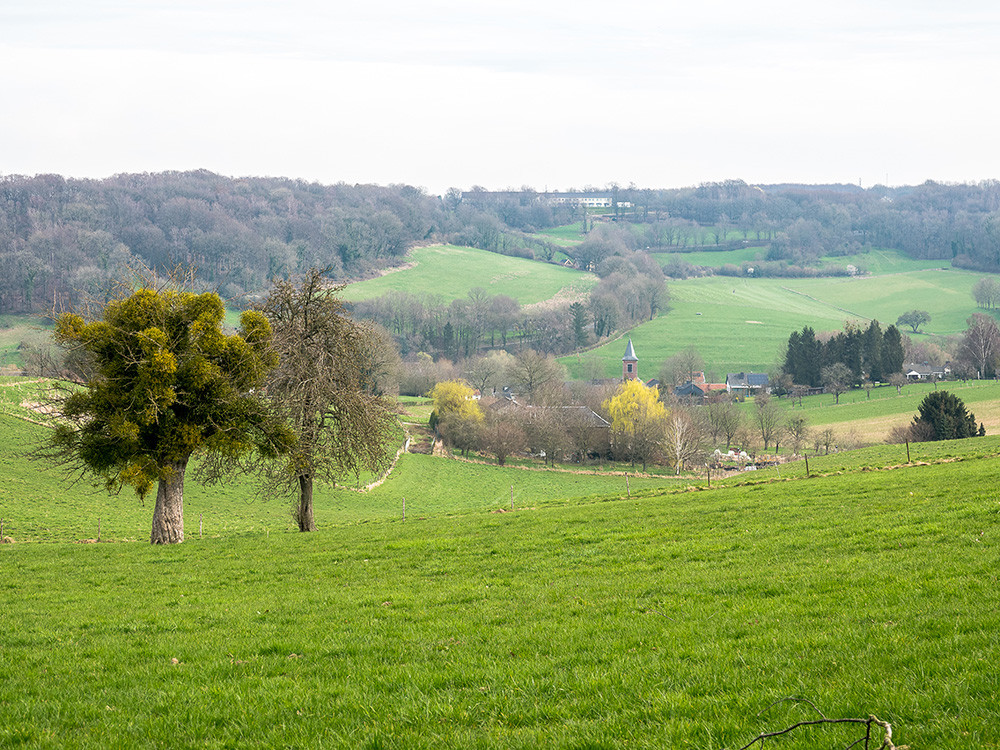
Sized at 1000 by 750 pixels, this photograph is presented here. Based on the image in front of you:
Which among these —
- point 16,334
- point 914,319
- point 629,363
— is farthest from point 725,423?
point 16,334

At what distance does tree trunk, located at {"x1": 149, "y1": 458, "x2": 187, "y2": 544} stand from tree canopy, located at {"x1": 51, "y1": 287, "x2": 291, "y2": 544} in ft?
0.10

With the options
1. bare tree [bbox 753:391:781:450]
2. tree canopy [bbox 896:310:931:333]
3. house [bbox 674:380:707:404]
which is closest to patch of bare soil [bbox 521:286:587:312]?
house [bbox 674:380:707:404]

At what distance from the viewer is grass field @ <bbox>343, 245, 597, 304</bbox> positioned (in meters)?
160

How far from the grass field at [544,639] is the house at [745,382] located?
4077 inches

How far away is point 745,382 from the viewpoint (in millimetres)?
122812

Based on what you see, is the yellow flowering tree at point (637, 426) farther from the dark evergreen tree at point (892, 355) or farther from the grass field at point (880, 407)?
the dark evergreen tree at point (892, 355)

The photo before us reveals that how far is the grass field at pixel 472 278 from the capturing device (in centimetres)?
16000

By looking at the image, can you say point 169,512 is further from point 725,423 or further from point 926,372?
point 926,372

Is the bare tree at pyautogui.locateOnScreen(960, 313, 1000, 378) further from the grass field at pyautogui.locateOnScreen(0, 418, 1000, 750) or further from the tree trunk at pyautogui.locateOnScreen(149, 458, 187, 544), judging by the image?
the tree trunk at pyautogui.locateOnScreen(149, 458, 187, 544)

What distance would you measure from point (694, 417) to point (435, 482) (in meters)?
34.3

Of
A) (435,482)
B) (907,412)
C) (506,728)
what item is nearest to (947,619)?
(506,728)

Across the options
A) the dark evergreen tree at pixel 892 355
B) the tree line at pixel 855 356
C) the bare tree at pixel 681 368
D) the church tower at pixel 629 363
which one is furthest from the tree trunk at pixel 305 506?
the dark evergreen tree at pixel 892 355

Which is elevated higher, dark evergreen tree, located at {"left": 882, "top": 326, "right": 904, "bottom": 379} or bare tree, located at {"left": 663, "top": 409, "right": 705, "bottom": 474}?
dark evergreen tree, located at {"left": 882, "top": 326, "right": 904, "bottom": 379}

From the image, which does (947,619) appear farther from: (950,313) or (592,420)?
(950,313)
